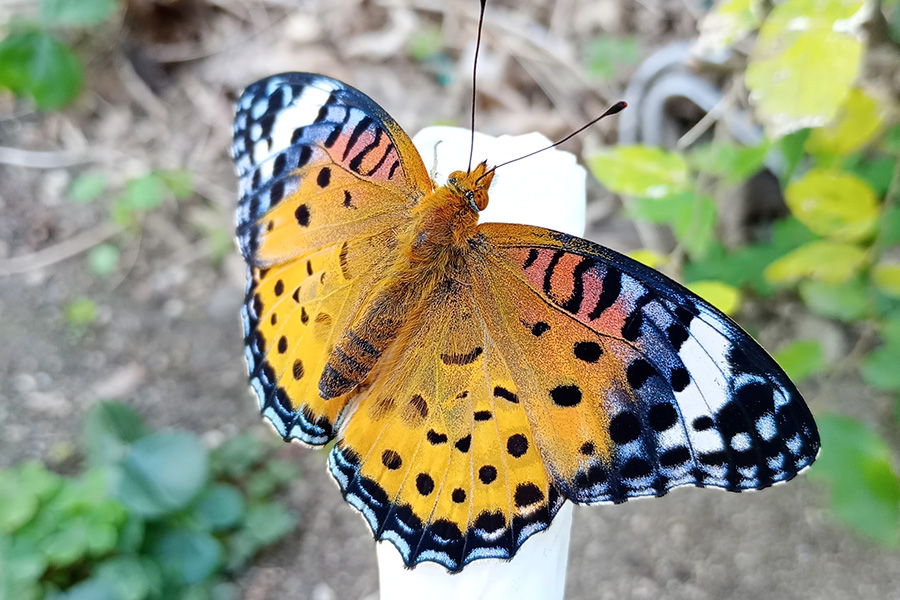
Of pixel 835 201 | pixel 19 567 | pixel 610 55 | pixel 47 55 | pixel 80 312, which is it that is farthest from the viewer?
pixel 47 55

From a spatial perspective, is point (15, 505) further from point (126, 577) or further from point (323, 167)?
point (323, 167)

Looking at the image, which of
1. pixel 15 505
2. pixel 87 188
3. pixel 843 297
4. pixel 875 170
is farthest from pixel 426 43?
pixel 15 505

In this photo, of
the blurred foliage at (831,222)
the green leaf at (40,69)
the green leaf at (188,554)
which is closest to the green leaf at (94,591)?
the green leaf at (188,554)

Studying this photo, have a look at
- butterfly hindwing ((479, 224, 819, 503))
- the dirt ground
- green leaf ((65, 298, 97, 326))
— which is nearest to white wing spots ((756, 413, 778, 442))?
butterfly hindwing ((479, 224, 819, 503))

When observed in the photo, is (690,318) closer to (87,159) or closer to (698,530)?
(698,530)

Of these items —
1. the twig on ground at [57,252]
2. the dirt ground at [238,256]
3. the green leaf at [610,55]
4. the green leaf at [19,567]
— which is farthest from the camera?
the twig on ground at [57,252]

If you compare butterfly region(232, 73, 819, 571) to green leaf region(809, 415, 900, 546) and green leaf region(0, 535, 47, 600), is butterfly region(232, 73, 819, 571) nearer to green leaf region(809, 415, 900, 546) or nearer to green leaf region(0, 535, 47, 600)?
green leaf region(809, 415, 900, 546)

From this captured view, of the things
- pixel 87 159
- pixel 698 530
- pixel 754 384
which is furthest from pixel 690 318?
pixel 87 159

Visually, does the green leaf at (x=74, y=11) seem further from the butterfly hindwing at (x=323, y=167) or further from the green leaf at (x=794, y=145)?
the green leaf at (x=794, y=145)
